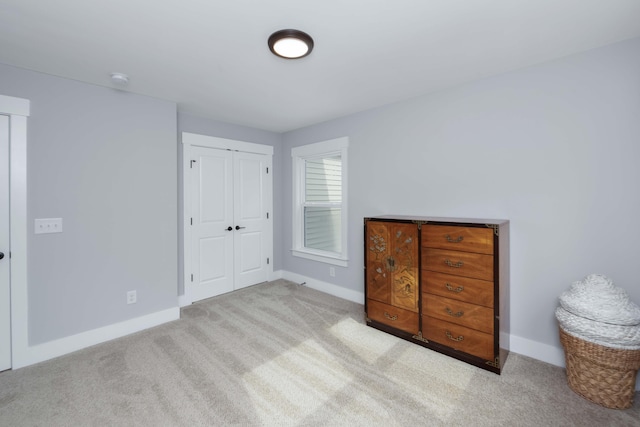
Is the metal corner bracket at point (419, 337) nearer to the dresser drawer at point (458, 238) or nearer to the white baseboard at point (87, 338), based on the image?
the dresser drawer at point (458, 238)

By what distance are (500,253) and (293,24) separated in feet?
7.31

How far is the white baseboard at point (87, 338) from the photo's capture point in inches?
92.8

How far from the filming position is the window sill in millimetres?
3852

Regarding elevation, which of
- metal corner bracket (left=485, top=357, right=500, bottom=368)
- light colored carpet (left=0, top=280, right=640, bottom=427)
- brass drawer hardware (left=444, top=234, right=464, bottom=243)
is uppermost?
brass drawer hardware (left=444, top=234, right=464, bottom=243)

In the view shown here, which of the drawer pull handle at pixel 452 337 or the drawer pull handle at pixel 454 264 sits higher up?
the drawer pull handle at pixel 454 264

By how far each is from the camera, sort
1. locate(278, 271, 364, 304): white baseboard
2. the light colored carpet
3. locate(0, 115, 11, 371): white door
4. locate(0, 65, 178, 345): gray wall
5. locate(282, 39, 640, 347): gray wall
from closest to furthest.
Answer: the light colored carpet, locate(282, 39, 640, 347): gray wall, locate(0, 115, 11, 371): white door, locate(0, 65, 178, 345): gray wall, locate(278, 271, 364, 304): white baseboard

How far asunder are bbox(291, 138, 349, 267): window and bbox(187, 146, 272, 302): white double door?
1.61 ft

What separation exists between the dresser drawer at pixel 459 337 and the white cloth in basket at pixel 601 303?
2.00 ft

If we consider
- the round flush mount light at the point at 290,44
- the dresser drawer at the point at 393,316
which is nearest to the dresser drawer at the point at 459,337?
the dresser drawer at the point at 393,316

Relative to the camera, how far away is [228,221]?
4.03m

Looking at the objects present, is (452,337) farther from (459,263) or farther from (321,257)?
(321,257)

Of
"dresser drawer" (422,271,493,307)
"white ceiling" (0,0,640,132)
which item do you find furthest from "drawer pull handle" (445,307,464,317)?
"white ceiling" (0,0,640,132)

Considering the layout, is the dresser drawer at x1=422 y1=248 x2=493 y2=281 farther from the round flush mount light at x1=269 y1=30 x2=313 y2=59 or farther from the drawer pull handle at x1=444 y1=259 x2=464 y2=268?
the round flush mount light at x1=269 y1=30 x2=313 y2=59

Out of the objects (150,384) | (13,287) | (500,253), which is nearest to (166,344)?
(150,384)
